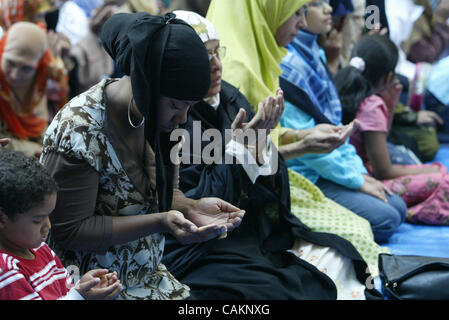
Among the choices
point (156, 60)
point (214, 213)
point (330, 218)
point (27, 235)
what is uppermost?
point (156, 60)

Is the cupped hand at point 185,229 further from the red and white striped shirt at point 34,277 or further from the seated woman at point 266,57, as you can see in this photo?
the seated woman at point 266,57

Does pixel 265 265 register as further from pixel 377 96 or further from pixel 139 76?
pixel 377 96

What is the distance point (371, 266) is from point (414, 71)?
10.3ft

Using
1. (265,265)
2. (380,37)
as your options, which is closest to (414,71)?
(380,37)

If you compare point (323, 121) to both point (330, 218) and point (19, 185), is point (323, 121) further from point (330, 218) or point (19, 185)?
point (19, 185)

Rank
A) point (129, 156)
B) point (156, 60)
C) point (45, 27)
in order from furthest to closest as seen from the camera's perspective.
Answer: point (45, 27) → point (129, 156) → point (156, 60)

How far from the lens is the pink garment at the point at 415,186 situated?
319 centimetres

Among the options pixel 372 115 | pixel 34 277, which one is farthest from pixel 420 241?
pixel 34 277

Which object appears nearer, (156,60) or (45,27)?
(156,60)

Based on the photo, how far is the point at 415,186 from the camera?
3.31m

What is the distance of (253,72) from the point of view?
2.43 m

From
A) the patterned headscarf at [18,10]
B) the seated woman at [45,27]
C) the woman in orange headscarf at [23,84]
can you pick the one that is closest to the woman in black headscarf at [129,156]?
the woman in orange headscarf at [23,84]

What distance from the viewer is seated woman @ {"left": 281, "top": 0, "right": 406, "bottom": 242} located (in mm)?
2836

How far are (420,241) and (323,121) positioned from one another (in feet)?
2.57
